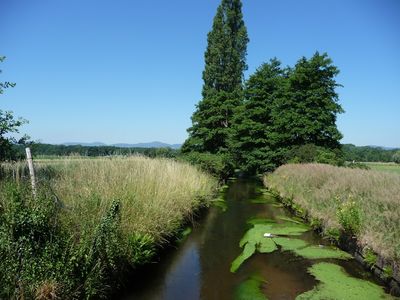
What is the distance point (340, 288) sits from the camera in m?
5.61

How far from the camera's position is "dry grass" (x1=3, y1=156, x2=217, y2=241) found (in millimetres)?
5812

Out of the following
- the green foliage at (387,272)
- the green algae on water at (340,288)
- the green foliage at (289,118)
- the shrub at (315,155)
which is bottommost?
the green algae on water at (340,288)

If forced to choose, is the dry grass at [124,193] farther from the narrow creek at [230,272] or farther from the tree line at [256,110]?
the tree line at [256,110]

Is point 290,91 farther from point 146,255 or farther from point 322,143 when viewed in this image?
point 146,255

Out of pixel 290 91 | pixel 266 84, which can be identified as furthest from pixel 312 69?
pixel 266 84

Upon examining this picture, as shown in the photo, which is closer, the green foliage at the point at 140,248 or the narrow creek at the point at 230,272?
the narrow creek at the point at 230,272

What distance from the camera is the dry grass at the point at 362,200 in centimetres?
622

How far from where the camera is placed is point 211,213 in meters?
12.5

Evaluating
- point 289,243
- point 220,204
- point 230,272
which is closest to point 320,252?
point 289,243

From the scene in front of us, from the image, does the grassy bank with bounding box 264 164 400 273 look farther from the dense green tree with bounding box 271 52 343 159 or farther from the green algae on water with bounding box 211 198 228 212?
the dense green tree with bounding box 271 52 343 159

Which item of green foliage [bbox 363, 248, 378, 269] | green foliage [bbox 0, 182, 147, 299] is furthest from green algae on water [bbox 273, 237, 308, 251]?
green foliage [bbox 0, 182, 147, 299]

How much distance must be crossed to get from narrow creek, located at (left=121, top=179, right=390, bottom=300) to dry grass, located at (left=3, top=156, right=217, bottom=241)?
761mm

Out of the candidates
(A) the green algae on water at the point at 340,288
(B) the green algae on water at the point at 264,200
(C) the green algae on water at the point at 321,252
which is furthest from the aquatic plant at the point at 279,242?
(B) the green algae on water at the point at 264,200

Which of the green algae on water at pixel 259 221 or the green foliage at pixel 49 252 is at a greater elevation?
the green foliage at pixel 49 252
